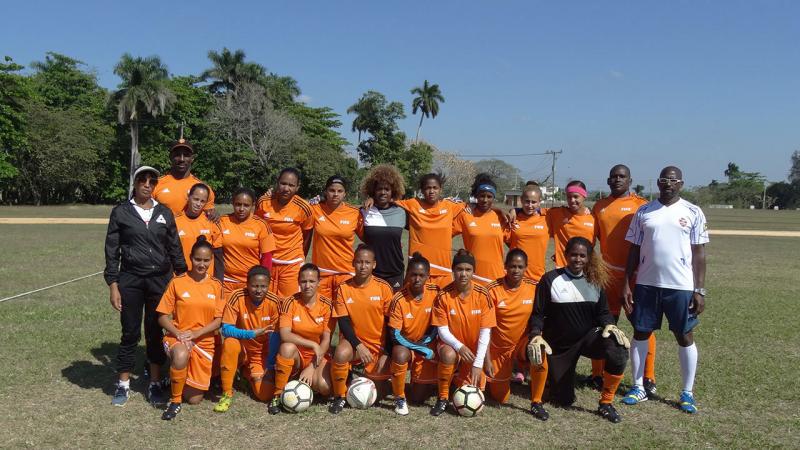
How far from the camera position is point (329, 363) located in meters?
5.34

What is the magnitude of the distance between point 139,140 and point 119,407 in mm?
52823

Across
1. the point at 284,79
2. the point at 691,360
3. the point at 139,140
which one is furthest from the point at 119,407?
the point at 284,79

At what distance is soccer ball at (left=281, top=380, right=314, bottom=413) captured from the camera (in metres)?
4.86

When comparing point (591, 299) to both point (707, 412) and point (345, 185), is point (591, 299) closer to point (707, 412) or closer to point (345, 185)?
point (707, 412)

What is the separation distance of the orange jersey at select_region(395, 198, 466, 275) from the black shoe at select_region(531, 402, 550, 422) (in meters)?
1.61

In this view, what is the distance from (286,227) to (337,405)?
194cm

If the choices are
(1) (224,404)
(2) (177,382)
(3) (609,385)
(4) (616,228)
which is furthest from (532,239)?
(2) (177,382)

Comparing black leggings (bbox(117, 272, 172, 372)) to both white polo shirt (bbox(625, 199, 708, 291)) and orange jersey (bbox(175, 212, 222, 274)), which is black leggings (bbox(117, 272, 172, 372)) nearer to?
orange jersey (bbox(175, 212, 222, 274))

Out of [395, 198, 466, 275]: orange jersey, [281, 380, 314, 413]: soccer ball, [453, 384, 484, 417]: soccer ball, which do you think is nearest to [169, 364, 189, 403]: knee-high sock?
[281, 380, 314, 413]: soccer ball

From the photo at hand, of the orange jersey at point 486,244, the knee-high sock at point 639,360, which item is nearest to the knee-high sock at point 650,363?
the knee-high sock at point 639,360

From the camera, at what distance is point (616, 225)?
5.83 meters

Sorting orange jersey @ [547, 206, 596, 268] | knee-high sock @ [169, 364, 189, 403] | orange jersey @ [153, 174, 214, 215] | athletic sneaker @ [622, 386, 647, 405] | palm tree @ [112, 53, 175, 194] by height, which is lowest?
athletic sneaker @ [622, 386, 647, 405]

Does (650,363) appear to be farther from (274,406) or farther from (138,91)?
(138,91)

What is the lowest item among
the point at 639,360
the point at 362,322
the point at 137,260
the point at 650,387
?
the point at 650,387
